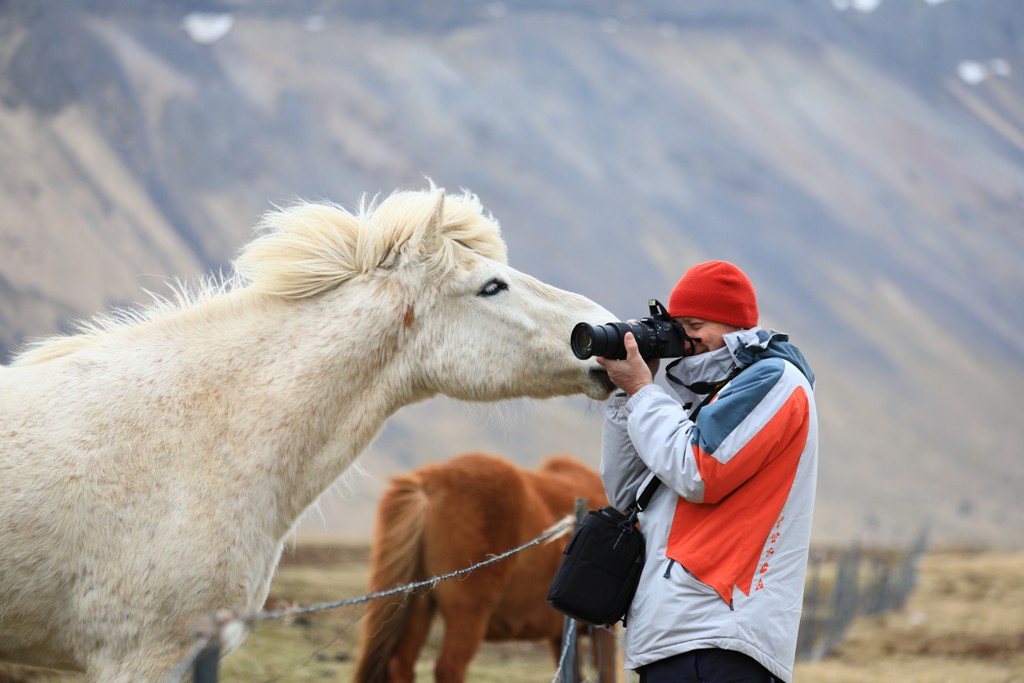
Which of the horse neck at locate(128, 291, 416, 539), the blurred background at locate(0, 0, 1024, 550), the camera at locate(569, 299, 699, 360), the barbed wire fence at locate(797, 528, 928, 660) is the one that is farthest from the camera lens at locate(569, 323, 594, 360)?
the blurred background at locate(0, 0, 1024, 550)

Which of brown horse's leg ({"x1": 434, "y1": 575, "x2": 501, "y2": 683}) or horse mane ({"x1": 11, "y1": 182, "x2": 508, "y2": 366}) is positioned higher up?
horse mane ({"x1": 11, "y1": 182, "x2": 508, "y2": 366})

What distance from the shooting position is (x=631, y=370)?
2549mm

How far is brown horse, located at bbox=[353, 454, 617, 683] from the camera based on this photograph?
17.6ft

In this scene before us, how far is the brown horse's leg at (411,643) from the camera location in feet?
17.5

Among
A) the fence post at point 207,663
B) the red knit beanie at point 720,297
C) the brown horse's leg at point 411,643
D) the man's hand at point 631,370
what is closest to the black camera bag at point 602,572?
the man's hand at point 631,370

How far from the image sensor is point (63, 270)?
31.0 metres

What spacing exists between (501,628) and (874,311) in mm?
46511

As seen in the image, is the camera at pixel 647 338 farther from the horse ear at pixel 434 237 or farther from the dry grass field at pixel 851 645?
the dry grass field at pixel 851 645

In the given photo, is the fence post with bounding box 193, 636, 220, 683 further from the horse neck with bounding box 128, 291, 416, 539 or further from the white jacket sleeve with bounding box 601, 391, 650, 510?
the white jacket sleeve with bounding box 601, 391, 650, 510

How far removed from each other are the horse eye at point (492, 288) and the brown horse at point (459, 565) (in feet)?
8.80

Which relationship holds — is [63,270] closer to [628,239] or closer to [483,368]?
[628,239]

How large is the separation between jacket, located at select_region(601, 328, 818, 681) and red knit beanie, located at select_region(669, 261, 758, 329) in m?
0.09

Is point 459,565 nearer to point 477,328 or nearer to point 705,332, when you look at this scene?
point 477,328

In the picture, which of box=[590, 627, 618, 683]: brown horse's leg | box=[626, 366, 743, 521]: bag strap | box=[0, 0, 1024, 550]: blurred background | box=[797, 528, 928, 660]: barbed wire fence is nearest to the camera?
box=[626, 366, 743, 521]: bag strap
